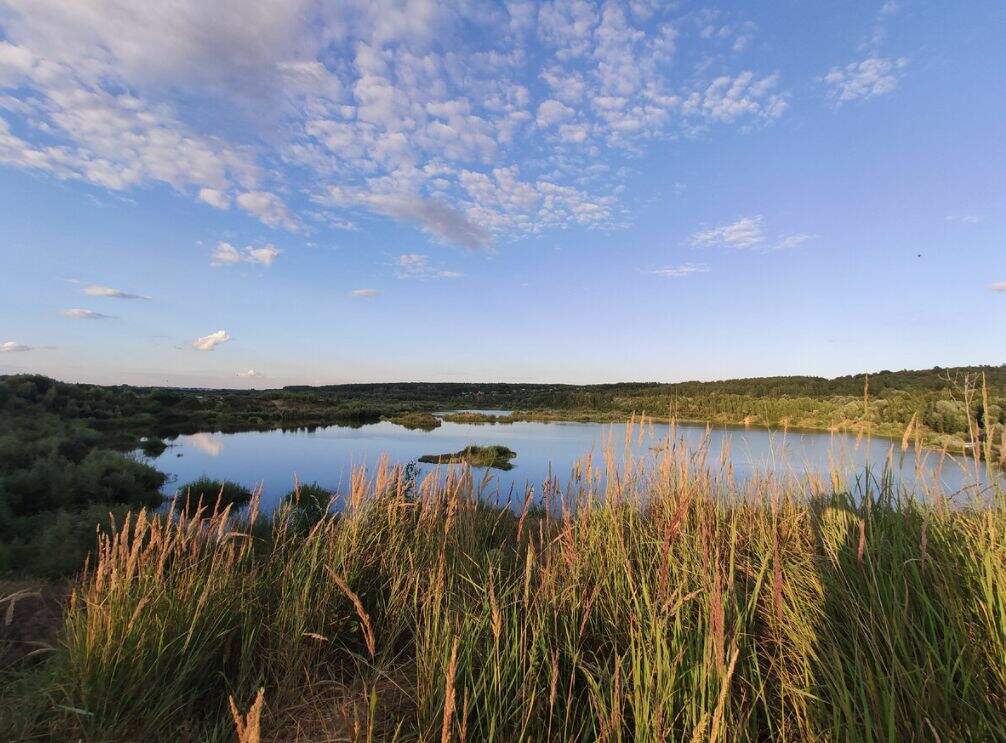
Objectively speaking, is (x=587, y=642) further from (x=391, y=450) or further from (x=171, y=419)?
(x=171, y=419)

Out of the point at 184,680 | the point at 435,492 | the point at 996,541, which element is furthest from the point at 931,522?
the point at 184,680

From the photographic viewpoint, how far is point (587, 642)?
257 cm

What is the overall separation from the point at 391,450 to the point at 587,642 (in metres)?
20.3

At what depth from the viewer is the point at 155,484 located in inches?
496

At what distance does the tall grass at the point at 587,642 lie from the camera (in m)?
1.80

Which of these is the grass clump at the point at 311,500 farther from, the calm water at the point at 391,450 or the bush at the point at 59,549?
the bush at the point at 59,549

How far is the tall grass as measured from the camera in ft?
5.90

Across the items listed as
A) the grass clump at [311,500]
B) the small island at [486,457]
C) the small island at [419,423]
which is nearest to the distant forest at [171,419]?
the grass clump at [311,500]

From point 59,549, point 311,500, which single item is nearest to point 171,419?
point 311,500

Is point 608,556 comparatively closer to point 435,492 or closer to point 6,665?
point 435,492

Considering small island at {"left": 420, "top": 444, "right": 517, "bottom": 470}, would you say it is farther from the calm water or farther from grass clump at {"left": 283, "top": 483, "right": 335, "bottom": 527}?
grass clump at {"left": 283, "top": 483, "right": 335, "bottom": 527}

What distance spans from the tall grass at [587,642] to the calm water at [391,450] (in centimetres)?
197

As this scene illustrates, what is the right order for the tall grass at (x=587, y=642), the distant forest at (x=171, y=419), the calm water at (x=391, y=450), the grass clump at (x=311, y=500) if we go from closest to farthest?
the tall grass at (x=587, y=642)
the distant forest at (x=171, y=419)
the grass clump at (x=311, y=500)
the calm water at (x=391, y=450)

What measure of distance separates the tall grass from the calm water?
1969 millimetres
